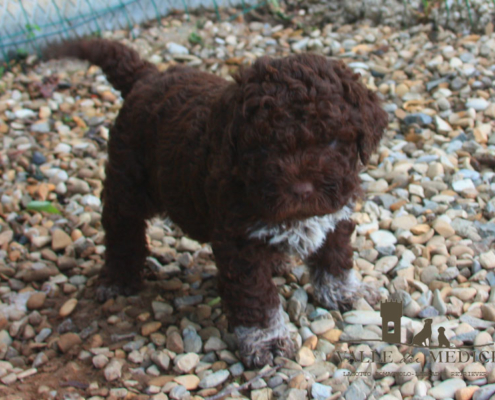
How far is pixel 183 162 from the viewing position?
372cm

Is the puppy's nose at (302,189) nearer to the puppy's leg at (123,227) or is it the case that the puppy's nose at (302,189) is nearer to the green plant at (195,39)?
the puppy's leg at (123,227)

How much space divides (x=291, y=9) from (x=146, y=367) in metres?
5.63

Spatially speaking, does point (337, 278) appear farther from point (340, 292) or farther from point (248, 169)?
point (248, 169)

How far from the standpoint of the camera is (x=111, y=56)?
429cm

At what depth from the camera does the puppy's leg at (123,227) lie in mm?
4176

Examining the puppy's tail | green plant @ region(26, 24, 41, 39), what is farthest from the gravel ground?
the puppy's tail

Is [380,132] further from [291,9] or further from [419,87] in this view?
[291,9]

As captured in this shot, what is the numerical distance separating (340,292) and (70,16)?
5.26 metres

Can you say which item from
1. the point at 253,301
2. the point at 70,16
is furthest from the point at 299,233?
the point at 70,16

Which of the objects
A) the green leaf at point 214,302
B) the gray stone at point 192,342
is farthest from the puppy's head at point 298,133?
the green leaf at point 214,302

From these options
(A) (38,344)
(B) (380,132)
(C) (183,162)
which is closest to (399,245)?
(B) (380,132)

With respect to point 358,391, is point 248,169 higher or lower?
higher

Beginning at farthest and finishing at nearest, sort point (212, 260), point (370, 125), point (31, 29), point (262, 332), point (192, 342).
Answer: point (31, 29) < point (212, 260) < point (192, 342) < point (262, 332) < point (370, 125)

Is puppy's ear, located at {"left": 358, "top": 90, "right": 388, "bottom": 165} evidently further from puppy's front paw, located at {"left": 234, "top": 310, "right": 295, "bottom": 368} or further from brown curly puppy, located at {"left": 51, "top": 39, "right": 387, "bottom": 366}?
puppy's front paw, located at {"left": 234, "top": 310, "right": 295, "bottom": 368}
